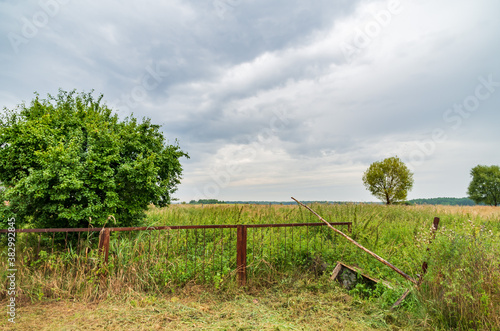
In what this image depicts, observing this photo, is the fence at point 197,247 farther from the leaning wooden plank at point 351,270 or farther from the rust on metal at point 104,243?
the leaning wooden plank at point 351,270

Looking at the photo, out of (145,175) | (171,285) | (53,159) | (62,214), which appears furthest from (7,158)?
(171,285)

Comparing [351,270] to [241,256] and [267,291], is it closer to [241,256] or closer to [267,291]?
[267,291]

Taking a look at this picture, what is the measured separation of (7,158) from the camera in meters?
5.88

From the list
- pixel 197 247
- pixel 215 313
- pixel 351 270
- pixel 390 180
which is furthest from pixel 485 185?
pixel 215 313

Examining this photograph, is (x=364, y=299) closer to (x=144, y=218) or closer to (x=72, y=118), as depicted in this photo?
(x=144, y=218)

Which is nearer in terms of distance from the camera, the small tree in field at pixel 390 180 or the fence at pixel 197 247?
the fence at pixel 197 247

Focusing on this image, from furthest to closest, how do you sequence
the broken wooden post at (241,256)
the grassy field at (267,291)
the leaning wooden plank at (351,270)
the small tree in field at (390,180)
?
the small tree in field at (390,180) → the broken wooden post at (241,256) → the leaning wooden plank at (351,270) → the grassy field at (267,291)

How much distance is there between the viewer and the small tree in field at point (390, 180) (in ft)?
97.7

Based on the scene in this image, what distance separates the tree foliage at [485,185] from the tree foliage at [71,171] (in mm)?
50232

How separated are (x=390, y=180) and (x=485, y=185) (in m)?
22.3

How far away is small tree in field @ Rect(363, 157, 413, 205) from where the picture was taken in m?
29.8

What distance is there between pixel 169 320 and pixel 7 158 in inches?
207

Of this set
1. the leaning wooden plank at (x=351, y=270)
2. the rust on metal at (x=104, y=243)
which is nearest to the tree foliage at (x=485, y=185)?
the leaning wooden plank at (x=351, y=270)

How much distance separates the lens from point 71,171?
17.9 ft
